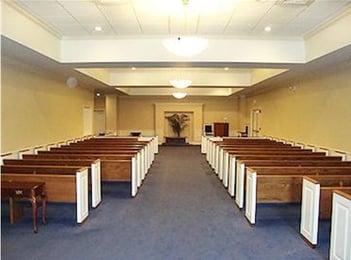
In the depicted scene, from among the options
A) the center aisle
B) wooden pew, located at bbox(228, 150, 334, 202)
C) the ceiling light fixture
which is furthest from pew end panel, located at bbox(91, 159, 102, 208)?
the ceiling light fixture

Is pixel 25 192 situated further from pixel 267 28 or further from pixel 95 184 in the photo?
pixel 267 28

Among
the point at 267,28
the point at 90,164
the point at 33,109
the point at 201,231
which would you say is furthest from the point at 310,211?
the point at 33,109

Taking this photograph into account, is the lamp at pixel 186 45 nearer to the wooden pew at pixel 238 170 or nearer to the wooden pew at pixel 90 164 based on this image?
the wooden pew at pixel 238 170

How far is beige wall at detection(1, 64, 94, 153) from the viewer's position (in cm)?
600

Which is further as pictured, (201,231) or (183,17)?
(183,17)

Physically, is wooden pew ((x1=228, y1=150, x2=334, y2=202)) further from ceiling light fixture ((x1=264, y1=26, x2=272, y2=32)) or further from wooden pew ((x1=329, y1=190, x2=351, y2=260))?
ceiling light fixture ((x1=264, y1=26, x2=272, y2=32))

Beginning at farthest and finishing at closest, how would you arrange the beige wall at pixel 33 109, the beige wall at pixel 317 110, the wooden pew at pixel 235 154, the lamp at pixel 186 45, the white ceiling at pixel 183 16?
the beige wall at pixel 317 110
the wooden pew at pixel 235 154
the beige wall at pixel 33 109
the lamp at pixel 186 45
the white ceiling at pixel 183 16

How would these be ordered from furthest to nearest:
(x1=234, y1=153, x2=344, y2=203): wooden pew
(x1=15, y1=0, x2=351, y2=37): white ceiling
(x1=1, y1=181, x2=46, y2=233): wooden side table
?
(x1=234, y1=153, x2=344, y2=203): wooden pew < (x1=15, y1=0, x2=351, y2=37): white ceiling < (x1=1, y1=181, x2=46, y2=233): wooden side table

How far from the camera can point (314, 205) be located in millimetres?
3764

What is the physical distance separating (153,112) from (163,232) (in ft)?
45.4

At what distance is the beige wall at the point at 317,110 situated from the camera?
6.41 meters

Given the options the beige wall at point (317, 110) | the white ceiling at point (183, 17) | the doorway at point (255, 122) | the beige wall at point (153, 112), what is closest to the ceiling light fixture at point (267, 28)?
the white ceiling at point (183, 17)

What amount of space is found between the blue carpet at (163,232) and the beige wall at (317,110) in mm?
2588

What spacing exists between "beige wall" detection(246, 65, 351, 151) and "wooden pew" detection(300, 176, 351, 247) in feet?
8.75
